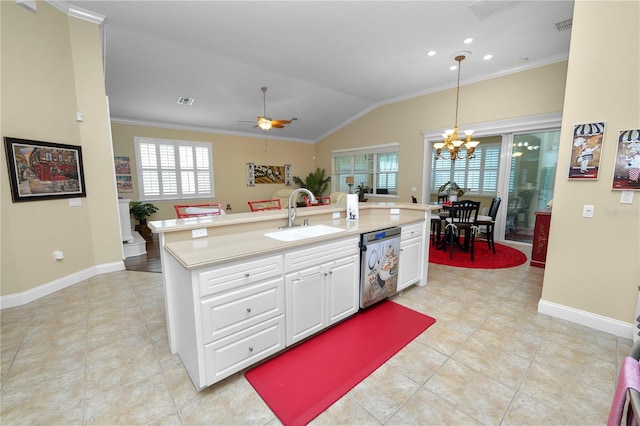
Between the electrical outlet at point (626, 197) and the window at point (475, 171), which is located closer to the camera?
the electrical outlet at point (626, 197)

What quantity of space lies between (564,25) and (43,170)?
6.79 m

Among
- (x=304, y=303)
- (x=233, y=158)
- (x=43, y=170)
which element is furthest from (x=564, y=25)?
(x=233, y=158)

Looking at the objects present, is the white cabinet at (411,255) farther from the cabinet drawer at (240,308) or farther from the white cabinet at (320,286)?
the cabinet drawer at (240,308)

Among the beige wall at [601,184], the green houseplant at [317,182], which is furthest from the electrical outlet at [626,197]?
the green houseplant at [317,182]

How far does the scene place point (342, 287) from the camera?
91.0 inches

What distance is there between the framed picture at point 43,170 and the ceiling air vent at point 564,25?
650cm

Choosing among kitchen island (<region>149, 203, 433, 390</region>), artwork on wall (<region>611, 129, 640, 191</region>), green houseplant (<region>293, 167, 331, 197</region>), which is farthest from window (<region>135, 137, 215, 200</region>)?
artwork on wall (<region>611, 129, 640, 191</region>)

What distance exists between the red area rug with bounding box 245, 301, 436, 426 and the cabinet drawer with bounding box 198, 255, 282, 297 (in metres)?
0.69

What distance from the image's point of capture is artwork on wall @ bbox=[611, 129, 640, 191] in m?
2.12

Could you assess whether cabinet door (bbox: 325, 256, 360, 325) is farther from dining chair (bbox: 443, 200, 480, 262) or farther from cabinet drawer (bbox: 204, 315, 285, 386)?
dining chair (bbox: 443, 200, 480, 262)

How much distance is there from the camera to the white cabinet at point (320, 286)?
1953mm

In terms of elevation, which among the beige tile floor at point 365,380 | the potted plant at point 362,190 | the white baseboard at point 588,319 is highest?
the potted plant at point 362,190

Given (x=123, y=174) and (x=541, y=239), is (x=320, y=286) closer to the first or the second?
→ (x=541, y=239)

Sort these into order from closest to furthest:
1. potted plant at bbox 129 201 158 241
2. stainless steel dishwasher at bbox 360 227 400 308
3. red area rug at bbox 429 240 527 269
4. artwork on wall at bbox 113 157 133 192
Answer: stainless steel dishwasher at bbox 360 227 400 308, red area rug at bbox 429 240 527 269, potted plant at bbox 129 201 158 241, artwork on wall at bbox 113 157 133 192
